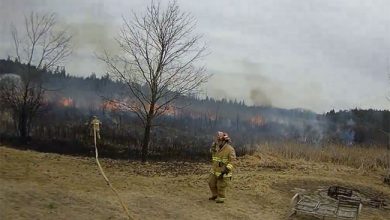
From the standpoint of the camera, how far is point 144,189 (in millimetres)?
11367

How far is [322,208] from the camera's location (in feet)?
36.8

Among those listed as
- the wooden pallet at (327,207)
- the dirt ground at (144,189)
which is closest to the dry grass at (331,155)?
the dirt ground at (144,189)

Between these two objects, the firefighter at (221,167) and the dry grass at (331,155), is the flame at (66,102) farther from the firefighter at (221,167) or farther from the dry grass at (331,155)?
the firefighter at (221,167)

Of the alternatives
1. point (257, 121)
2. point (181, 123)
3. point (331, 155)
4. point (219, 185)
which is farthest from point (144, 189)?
point (257, 121)

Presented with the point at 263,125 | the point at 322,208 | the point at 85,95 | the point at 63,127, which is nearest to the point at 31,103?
the point at 63,127

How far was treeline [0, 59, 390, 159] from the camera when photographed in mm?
26984

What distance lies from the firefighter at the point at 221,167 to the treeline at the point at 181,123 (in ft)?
39.4

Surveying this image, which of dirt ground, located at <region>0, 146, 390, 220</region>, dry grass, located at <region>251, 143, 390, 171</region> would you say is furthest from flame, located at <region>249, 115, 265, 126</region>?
dirt ground, located at <region>0, 146, 390, 220</region>

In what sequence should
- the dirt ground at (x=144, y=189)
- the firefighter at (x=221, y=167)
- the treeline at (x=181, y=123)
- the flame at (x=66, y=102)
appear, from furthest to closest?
the flame at (x=66, y=102)
the treeline at (x=181, y=123)
the firefighter at (x=221, y=167)
the dirt ground at (x=144, y=189)

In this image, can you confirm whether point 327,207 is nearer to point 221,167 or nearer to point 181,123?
point 221,167

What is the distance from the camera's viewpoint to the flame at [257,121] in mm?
52500

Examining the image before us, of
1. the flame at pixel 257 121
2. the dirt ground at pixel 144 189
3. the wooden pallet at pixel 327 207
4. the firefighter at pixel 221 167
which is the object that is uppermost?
the flame at pixel 257 121

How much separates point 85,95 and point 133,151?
92.8ft

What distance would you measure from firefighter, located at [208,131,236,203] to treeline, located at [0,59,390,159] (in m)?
12.0
